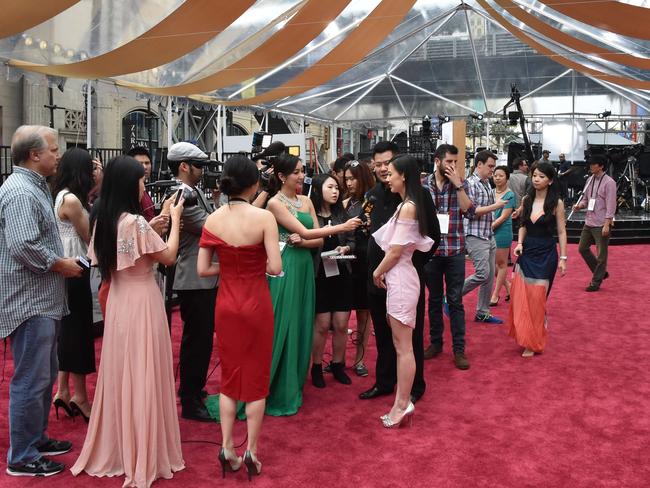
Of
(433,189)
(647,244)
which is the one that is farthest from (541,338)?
(647,244)

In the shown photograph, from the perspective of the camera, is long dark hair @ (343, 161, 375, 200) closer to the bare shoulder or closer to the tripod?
the bare shoulder

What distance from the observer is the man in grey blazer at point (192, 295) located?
3.50 m

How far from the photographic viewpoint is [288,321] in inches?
146

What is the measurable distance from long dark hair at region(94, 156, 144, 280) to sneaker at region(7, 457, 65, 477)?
949mm

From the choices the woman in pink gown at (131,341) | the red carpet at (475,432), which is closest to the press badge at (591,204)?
the red carpet at (475,432)

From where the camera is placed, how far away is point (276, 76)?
9.84 metres

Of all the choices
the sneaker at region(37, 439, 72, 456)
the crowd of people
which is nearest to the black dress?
the crowd of people

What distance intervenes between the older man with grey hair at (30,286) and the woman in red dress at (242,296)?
2.23 feet

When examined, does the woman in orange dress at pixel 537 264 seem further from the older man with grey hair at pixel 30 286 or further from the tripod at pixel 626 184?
the tripod at pixel 626 184

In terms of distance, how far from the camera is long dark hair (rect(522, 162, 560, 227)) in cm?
495

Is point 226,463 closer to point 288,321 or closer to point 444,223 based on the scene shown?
point 288,321

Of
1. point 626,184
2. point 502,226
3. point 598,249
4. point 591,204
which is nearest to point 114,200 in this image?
point 502,226

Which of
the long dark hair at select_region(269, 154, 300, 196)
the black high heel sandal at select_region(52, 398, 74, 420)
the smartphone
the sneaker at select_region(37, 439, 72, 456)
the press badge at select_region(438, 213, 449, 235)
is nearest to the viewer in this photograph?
the smartphone

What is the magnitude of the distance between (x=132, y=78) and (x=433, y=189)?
4.81 metres
